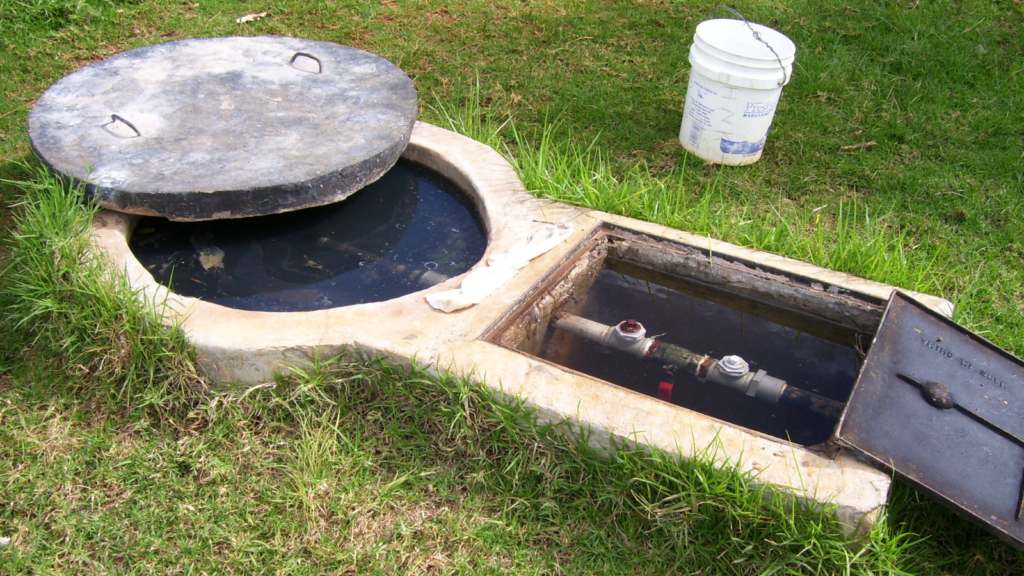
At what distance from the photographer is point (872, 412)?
2197 mm

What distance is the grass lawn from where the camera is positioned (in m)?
2.25

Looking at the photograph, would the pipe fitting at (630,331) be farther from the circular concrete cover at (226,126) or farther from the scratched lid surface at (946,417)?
the circular concrete cover at (226,126)

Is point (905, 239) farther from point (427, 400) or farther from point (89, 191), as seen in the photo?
point (89, 191)

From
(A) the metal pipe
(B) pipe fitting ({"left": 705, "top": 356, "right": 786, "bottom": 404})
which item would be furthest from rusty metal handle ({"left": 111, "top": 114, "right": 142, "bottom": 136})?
(B) pipe fitting ({"left": 705, "top": 356, "right": 786, "bottom": 404})

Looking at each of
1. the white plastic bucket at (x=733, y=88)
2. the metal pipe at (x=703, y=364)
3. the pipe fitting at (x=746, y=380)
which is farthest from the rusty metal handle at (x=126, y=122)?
the white plastic bucket at (x=733, y=88)

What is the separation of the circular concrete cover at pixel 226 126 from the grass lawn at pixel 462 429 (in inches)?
11.2

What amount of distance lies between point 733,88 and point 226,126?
235 cm

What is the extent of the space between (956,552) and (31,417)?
3019 mm

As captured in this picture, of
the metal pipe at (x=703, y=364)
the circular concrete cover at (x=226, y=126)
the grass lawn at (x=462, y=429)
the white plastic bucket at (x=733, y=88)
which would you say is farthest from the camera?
the white plastic bucket at (x=733, y=88)

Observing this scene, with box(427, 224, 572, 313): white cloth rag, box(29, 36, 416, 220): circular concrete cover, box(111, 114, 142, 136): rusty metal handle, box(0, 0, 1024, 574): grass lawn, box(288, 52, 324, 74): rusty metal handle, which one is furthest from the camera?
box(288, 52, 324, 74): rusty metal handle

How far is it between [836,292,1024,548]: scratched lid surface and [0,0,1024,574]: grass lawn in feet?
0.69

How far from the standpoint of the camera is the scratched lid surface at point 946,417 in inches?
80.6

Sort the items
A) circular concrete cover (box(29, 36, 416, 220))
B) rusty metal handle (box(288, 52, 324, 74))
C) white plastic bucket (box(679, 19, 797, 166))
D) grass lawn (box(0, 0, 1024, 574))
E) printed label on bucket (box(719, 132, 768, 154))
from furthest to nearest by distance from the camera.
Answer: printed label on bucket (box(719, 132, 768, 154))
white plastic bucket (box(679, 19, 797, 166))
rusty metal handle (box(288, 52, 324, 74))
circular concrete cover (box(29, 36, 416, 220))
grass lawn (box(0, 0, 1024, 574))

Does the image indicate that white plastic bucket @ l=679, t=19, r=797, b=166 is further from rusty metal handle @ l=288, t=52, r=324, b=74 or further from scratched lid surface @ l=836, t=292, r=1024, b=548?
rusty metal handle @ l=288, t=52, r=324, b=74
